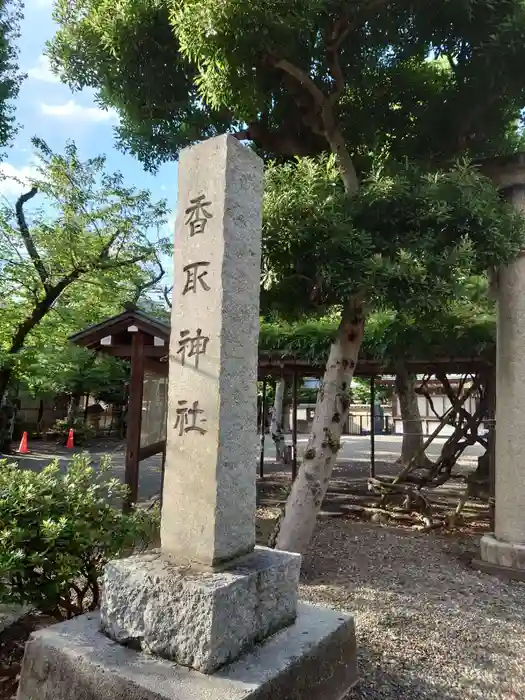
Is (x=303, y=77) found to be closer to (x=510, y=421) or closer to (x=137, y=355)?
(x=137, y=355)

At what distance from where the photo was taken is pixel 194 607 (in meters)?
2.50

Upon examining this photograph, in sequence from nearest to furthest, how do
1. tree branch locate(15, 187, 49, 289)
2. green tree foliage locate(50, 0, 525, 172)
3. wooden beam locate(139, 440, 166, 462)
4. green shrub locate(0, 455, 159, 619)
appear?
green shrub locate(0, 455, 159, 619)
green tree foliage locate(50, 0, 525, 172)
wooden beam locate(139, 440, 166, 462)
tree branch locate(15, 187, 49, 289)

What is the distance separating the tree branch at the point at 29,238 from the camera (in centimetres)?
1256

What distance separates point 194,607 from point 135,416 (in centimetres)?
443

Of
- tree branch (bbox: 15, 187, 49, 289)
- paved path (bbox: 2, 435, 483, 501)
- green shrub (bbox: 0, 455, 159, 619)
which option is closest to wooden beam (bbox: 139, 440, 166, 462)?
green shrub (bbox: 0, 455, 159, 619)

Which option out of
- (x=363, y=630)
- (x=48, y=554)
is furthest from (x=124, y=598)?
(x=363, y=630)

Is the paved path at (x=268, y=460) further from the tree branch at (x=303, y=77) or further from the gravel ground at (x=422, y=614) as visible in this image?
the tree branch at (x=303, y=77)

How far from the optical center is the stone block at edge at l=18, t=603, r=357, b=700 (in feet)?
7.61

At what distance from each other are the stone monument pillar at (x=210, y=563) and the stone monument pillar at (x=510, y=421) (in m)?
3.31

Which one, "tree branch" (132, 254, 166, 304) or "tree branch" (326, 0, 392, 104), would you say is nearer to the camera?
"tree branch" (326, 0, 392, 104)

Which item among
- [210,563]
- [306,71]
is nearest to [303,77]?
[306,71]

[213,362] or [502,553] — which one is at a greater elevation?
[213,362]

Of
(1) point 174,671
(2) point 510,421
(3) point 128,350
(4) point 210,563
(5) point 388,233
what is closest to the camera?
(1) point 174,671

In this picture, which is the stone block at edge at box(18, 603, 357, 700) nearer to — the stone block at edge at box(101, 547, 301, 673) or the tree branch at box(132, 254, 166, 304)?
the stone block at edge at box(101, 547, 301, 673)
